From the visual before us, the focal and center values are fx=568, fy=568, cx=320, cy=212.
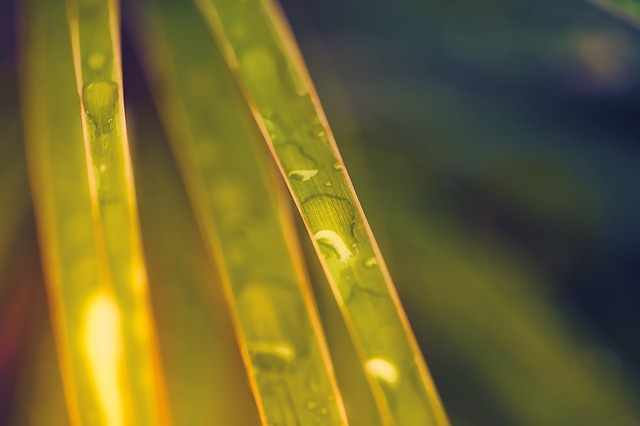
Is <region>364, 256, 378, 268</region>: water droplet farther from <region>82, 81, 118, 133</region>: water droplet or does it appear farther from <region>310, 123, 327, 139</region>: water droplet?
<region>82, 81, 118, 133</region>: water droplet

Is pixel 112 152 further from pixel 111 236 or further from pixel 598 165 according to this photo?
pixel 598 165

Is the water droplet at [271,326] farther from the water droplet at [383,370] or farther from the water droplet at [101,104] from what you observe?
the water droplet at [101,104]

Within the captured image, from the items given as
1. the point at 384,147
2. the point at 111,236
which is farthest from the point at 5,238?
the point at 384,147

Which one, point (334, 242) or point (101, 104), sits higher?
point (101, 104)

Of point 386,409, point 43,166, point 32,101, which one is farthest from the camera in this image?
point 32,101

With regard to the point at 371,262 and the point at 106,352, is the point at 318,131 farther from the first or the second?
the point at 106,352

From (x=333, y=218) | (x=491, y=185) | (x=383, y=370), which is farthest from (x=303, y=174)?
(x=491, y=185)

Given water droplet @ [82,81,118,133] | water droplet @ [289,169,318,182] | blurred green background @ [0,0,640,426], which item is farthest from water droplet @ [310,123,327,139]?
blurred green background @ [0,0,640,426]
